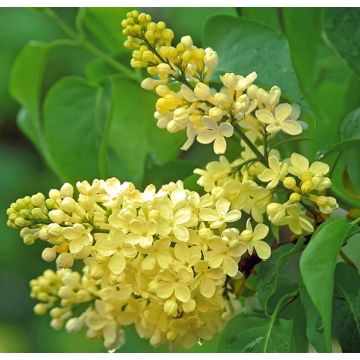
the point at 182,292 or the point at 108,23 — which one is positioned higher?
the point at 108,23

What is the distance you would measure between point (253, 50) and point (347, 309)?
0.21 metres

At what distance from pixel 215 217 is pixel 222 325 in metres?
0.12

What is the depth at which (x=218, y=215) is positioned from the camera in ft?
1.77

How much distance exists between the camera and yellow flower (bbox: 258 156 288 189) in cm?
54

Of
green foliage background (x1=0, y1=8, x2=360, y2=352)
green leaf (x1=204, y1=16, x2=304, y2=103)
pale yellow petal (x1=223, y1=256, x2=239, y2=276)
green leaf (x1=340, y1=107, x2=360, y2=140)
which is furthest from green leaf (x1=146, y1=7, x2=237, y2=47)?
pale yellow petal (x1=223, y1=256, x2=239, y2=276)

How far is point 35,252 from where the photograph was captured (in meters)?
1.76

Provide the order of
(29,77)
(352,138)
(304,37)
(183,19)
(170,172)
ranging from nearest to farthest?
1. (352,138)
2. (170,172)
3. (304,37)
4. (29,77)
5. (183,19)

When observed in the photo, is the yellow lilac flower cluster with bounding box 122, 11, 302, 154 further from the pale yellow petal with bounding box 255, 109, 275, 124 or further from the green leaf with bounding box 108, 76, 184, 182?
the green leaf with bounding box 108, 76, 184, 182

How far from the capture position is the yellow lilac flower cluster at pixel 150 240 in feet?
1.73

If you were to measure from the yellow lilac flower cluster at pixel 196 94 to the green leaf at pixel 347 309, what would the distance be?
0.11 metres

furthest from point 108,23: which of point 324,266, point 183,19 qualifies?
point 183,19

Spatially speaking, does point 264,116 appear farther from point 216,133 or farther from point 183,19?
point 183,19

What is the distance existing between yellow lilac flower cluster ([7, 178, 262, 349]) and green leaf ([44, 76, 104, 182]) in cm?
23
